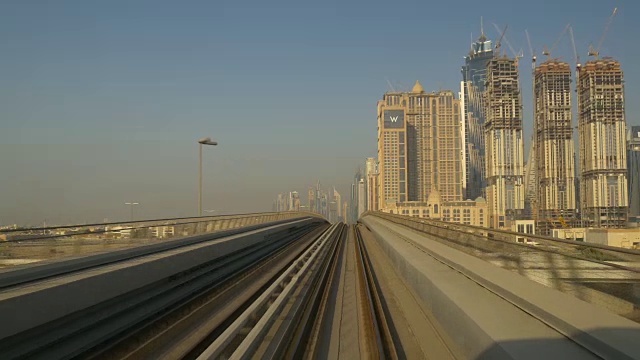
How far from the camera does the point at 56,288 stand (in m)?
6.27

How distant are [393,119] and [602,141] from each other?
93.1 m

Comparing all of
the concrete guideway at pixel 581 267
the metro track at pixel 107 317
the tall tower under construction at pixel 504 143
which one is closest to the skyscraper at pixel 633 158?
the tall tower under construction at pixel 504 143

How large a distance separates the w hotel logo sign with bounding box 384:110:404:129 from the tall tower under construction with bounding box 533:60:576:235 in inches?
1802

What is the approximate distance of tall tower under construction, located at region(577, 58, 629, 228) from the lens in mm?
78125

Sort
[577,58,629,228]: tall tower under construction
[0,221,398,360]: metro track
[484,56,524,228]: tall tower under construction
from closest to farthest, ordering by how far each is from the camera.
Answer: [0,221,398,360]: metro track, [577,58,629,228]: tall tower under construction, [484,56,524,228]: tall tower under construction

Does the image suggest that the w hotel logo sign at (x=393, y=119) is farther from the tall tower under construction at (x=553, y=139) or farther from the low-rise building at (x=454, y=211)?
the low-rise building at (x=454, y=211)

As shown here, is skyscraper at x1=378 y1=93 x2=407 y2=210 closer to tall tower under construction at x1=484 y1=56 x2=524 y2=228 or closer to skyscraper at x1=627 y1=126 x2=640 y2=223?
tall tower under construction at x1=484 y1=56 x2=524 y2=228

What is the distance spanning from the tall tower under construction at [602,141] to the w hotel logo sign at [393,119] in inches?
2888

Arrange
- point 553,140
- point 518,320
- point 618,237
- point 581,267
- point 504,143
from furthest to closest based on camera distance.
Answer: point 504,143
point 553,140
point 618,237
point 581,267
point 518,320

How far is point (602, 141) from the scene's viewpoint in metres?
97.5

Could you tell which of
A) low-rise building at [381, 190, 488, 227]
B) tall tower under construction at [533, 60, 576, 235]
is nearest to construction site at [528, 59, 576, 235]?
tall tower under construction at [533, 60, 576, 235]

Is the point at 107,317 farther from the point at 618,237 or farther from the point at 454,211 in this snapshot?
the point at 454,211

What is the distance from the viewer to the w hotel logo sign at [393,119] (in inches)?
7195

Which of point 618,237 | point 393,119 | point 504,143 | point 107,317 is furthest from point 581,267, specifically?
point 393,119
